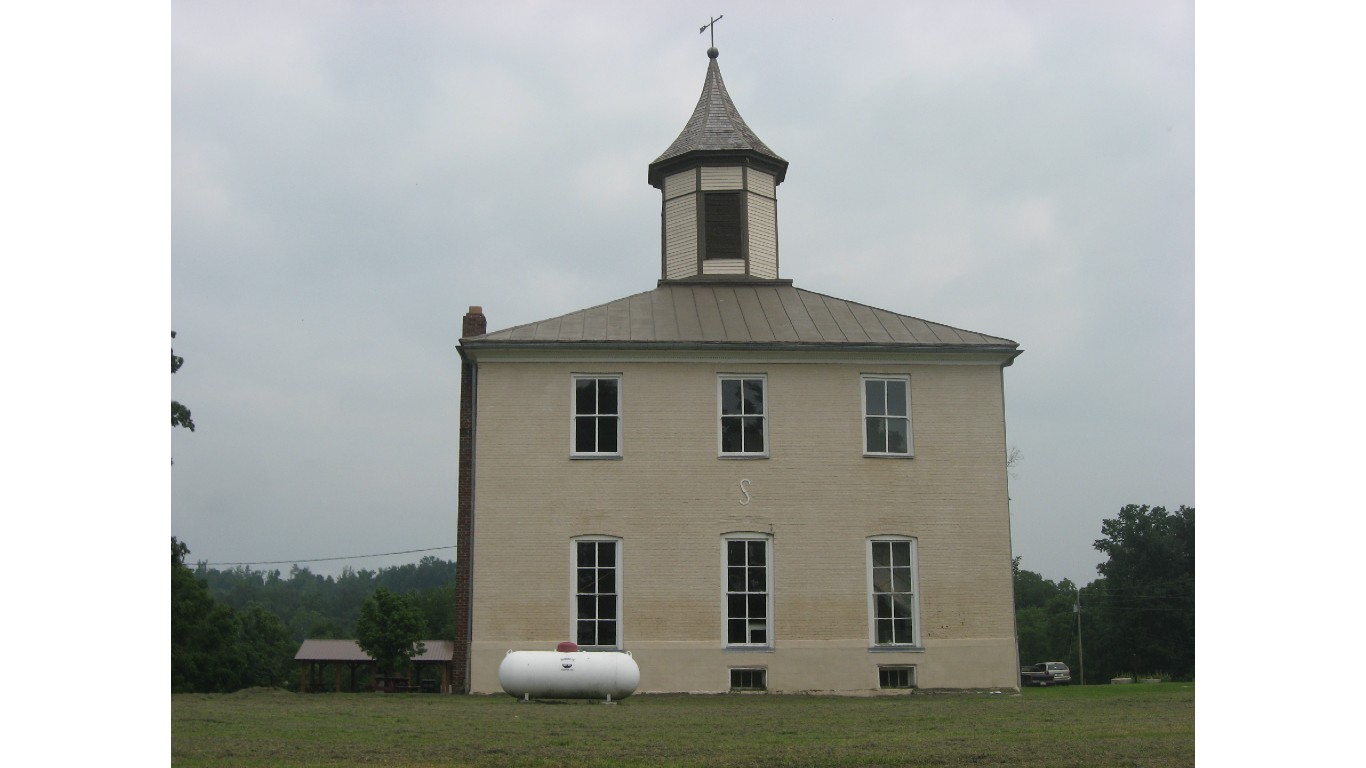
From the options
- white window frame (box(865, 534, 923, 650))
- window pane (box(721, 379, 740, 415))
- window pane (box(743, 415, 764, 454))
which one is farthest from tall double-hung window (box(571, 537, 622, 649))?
white window frame (box(865, 534, 923, 650))

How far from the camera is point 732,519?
2512 centimetres

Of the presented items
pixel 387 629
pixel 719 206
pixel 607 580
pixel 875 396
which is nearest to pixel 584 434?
pixel 607 580

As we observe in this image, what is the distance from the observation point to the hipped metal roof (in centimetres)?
2566

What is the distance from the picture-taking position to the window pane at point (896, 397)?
26156 millimetres

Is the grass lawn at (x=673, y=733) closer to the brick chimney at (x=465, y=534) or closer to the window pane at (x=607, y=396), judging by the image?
the brick chimney at (x=465, y=534)

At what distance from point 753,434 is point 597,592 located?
4.45 meters

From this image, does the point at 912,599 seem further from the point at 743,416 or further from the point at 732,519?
the point at 743,416

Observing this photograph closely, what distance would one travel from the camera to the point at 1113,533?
280ft

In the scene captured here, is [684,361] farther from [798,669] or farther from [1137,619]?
[1137,619]

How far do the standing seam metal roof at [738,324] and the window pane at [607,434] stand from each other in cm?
157

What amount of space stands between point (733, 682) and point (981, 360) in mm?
8373

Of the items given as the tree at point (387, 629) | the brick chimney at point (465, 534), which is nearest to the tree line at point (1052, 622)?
the tree at point (387, 629)

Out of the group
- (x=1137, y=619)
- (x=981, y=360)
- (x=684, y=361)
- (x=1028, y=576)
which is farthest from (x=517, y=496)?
(x=1028, y=576)

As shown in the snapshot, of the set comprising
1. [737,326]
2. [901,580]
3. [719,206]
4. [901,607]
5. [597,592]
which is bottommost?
[901,607]
